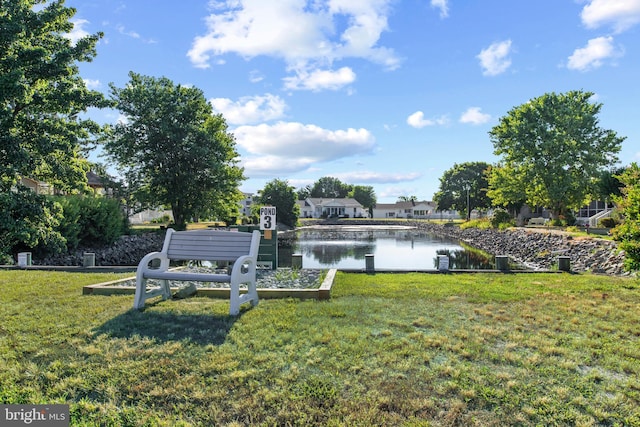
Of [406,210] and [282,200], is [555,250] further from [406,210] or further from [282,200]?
[406,210]

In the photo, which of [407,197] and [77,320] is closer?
[77,320]

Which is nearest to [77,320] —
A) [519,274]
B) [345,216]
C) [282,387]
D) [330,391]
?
[282,387]

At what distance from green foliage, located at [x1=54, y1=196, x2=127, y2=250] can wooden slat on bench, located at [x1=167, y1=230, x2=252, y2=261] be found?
11.8 meters

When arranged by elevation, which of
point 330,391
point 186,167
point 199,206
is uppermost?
point 186,167

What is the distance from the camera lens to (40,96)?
678cm

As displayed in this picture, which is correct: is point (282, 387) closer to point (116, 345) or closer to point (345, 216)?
point (116, 345)

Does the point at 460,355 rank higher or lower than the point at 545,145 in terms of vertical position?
lower

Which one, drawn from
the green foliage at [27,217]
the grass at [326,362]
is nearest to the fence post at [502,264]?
the grass at [326,362]

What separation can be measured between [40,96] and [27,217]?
7.17 ft

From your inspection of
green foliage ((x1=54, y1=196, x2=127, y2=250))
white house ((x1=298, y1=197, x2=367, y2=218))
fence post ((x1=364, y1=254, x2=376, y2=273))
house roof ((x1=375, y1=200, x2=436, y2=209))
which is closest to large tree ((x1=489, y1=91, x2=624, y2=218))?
fence post ((x1=364, y1=254, x2=376, y2=273))

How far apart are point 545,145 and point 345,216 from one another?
170 feet

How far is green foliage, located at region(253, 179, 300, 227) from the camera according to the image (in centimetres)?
4444

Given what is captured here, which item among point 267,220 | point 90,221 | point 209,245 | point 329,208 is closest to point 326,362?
point 209,245

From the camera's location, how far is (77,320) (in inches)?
171
